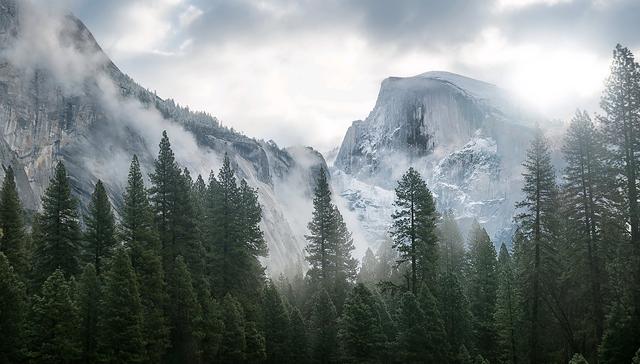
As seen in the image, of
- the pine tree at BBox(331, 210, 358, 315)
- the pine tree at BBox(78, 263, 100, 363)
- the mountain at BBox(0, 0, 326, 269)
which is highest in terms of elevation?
the mountain at BBox(0, 0, 326, 269)

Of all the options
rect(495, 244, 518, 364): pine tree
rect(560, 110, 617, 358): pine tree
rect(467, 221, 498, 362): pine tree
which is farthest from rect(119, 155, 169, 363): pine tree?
rect(560, 110, 617, 358): pine tree

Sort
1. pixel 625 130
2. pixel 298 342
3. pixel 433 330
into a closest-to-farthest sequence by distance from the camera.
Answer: pixel 625 130
pixel 433 330
pixel 298 342

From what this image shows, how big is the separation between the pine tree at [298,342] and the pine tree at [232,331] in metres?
5.27

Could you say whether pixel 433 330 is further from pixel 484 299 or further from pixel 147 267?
pixel 147 267

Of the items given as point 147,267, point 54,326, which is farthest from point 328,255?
point 54,326

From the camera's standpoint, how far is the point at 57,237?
45.5 meters

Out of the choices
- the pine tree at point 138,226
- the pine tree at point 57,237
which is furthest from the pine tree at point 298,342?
the pine tree at point 57,237

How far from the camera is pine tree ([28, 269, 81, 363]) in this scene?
125ft

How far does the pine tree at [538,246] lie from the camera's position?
37.8 meters

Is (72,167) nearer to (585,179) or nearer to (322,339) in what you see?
(322,339)

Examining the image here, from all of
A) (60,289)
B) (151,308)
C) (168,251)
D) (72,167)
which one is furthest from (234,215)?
(72,167)

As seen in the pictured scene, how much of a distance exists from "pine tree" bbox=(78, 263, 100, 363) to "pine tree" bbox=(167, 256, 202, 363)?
517 centimetres

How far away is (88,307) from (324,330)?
1985cm

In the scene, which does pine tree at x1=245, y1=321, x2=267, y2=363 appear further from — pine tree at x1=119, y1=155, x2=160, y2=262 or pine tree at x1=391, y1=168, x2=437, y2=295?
pine tree at x1=391, y1=168, x2=437, y2=295
